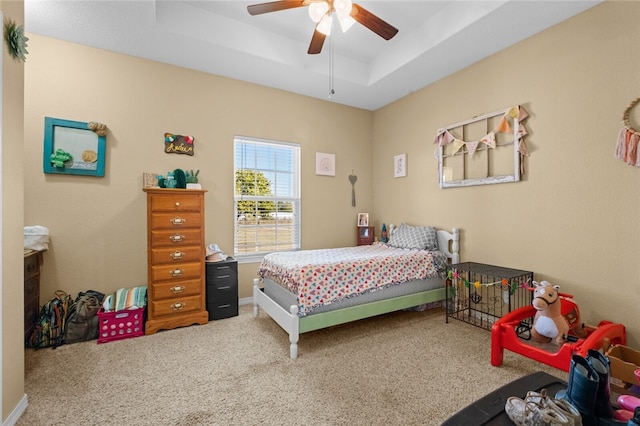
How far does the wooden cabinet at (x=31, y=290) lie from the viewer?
230 centimetres

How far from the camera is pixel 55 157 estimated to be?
267 cm

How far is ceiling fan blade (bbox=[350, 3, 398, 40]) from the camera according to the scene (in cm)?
199

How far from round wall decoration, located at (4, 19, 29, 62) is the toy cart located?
361 centimetres

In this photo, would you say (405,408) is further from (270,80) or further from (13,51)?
(270,80)

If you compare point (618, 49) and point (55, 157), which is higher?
point (618, 49)

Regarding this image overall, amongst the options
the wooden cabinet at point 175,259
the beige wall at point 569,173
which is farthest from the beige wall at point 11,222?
the beige wall at point 569,173

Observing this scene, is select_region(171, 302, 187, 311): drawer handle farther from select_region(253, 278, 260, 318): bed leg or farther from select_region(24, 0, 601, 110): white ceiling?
select_region(24, 0, 601, 110): white ceiling

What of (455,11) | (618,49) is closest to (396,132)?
(455,11)

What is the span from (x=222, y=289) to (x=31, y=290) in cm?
157

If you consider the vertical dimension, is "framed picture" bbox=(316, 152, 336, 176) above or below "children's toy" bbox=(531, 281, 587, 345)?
above

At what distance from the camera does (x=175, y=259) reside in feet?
9.26

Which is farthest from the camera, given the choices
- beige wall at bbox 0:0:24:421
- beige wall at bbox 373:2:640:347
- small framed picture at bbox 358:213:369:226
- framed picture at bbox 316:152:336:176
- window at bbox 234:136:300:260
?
small framed picture at bbox 358:213:369:226

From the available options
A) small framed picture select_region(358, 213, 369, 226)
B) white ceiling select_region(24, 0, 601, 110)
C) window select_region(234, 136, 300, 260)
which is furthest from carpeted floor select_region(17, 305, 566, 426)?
white ceiling select_region(24, 0, 601, 110)

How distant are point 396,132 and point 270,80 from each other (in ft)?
6.42
